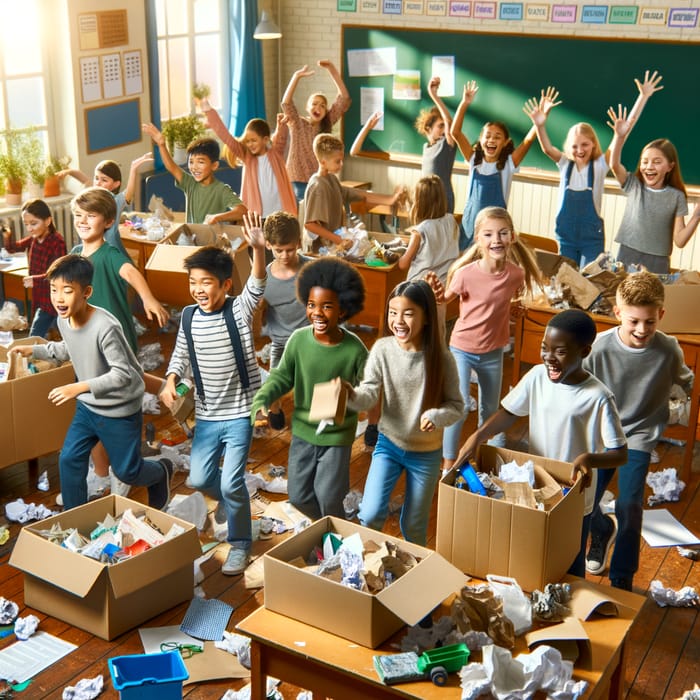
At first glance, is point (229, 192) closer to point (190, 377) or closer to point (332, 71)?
point (332, 71)

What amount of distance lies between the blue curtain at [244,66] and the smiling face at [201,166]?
10.7ft

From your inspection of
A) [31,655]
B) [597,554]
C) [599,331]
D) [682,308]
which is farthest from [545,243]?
[31,655]

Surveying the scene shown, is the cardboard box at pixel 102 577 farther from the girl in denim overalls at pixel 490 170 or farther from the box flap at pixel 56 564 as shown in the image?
the girl in denim overalls at pixel 490 170

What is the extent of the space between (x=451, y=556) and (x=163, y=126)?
23.7ft

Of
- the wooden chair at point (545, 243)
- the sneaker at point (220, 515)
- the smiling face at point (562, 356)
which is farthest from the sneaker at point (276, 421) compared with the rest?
the smiling face at point (562, 356)

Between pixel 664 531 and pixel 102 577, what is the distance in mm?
2626

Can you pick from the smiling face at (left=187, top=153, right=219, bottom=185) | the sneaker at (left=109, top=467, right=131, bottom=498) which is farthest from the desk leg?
the smiling face at (left=187, top=153, right=219, bottom=185)

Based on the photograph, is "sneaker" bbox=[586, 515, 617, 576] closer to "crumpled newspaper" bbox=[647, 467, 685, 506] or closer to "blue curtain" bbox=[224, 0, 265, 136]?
"crumpled newspaper" bbox=[647, 467, 685, 506]

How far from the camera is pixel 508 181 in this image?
746cm

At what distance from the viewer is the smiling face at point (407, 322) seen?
11.8ft

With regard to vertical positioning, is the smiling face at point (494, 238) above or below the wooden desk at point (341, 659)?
above

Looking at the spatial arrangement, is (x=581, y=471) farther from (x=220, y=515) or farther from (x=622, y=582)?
(x=220, y=515)

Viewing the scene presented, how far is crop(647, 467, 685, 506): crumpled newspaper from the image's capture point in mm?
5051

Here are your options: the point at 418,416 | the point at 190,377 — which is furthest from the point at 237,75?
the point at 418,416
